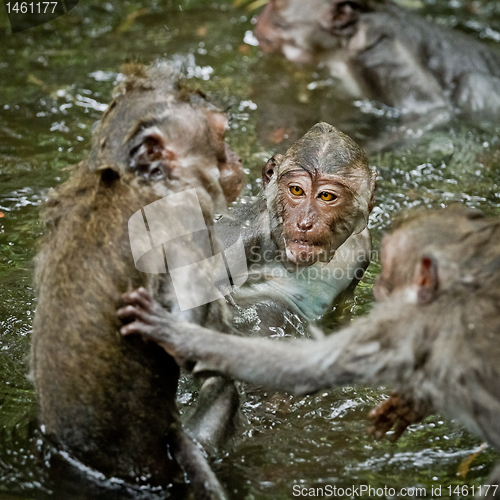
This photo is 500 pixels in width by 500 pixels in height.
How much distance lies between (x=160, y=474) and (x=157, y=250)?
117 cm

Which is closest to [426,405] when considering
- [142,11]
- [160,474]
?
[160,474]

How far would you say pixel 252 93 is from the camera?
397 inches

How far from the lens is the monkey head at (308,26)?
10.5 metres

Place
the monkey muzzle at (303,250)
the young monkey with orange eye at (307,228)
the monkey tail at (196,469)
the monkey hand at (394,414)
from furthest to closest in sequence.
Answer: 1. the young monkey with orange eye at (307,228)
2. the monkey muzzle at (303,250)
3. the monkey hand at (394,414)
4. the monkey tail at (196,469)

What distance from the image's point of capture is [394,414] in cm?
426

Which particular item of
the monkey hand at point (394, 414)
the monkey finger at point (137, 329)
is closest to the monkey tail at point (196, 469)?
the monkey finger at point (137, 329)

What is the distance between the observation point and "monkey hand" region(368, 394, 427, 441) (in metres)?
4.19

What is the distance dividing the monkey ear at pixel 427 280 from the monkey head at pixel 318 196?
1.69 m

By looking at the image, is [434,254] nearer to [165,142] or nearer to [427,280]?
[427,280]

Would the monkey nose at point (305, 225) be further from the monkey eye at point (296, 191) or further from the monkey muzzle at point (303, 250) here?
Result: the monkey eye at point (296, 191)

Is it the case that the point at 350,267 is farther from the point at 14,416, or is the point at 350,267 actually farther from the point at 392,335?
the point at 14,416

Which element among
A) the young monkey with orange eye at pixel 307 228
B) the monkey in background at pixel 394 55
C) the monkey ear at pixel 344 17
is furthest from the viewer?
the monkey ear at pixel 344 17

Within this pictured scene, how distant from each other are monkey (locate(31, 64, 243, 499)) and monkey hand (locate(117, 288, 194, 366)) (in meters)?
0.09

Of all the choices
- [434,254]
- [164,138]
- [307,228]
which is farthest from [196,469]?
[307,228]
